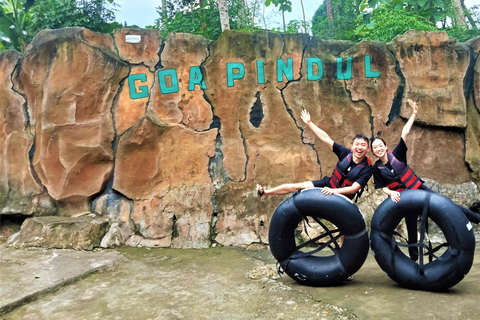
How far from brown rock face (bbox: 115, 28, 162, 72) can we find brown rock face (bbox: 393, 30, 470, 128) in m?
2.43

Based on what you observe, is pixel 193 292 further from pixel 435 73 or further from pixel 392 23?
pixel 392 23

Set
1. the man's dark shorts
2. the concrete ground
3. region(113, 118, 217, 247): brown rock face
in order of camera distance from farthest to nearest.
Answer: region(113, 118, 217, 247): brown rock face, the man's dark shorts, the concrete ground

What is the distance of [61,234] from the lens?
4.03 meters

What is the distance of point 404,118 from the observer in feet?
14.5

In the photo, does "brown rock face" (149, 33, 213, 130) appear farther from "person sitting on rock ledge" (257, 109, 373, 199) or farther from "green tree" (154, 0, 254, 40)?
"green tree" (154, 0, 254, 40)

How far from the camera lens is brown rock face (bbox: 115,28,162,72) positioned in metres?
4.36

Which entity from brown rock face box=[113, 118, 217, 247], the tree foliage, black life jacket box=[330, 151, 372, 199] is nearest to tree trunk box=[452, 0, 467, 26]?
the tree foliage

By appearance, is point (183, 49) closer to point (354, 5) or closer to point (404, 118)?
point (404, 118)

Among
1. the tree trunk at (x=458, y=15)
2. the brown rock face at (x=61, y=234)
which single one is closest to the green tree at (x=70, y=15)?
the brown rock face at (x=61, y=234)

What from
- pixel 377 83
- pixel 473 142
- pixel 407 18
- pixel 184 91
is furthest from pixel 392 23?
pixel 184 91

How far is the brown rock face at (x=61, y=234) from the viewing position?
13.1 ft

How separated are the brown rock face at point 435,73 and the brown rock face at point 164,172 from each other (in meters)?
2.10

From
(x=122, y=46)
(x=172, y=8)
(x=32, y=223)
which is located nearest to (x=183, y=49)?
(x=122, y=46)

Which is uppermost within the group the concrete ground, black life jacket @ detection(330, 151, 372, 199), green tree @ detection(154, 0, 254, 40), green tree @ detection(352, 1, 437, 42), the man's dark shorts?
green tree @ detection(154, 0, 254, 40)
